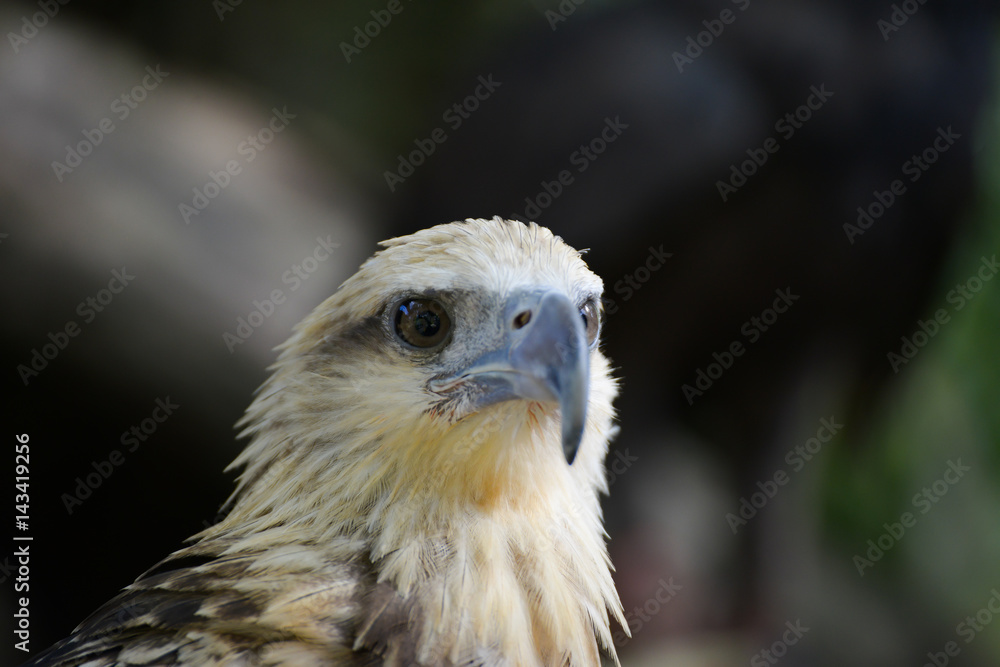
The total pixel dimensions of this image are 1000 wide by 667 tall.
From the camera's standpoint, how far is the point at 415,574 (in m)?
1.19

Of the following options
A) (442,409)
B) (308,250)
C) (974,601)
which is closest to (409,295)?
(442,409)

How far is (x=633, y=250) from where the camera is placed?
9.27 ft

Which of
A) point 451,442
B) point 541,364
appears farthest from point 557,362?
point 451,442

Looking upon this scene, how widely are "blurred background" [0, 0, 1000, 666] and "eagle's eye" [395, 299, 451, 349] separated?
4.98 feet

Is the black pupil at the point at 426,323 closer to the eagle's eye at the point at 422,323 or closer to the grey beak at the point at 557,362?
the eagle's eye at the point at 422,323

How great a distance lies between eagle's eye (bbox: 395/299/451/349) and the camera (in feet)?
4.25

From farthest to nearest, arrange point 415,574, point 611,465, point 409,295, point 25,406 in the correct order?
point 611,465, point 25,406, point 409,295, point 415,574

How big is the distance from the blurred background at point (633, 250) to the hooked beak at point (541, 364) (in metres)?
1.57

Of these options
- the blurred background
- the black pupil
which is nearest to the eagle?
the black pupil

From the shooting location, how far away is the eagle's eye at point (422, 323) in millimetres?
1294

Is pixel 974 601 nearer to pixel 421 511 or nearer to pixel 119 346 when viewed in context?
pixel 421 511

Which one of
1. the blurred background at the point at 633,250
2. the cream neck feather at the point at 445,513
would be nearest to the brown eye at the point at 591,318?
the cream neck feather at the point at 445,513

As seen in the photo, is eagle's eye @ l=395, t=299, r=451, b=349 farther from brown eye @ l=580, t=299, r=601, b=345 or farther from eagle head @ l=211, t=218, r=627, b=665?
brown eye @ l=580, t=299, r=601, b=345

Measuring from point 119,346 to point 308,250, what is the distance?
0.79 metres
